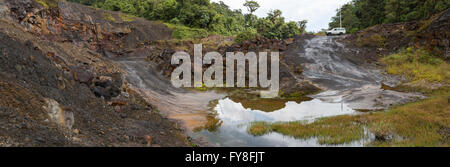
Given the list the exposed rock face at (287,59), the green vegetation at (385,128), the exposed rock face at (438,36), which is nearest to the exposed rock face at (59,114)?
the green vegetation at (385,128)

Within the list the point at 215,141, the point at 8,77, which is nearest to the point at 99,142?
Result: the point at 8,77

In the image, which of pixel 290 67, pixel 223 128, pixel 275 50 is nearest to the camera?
pixel 223 128

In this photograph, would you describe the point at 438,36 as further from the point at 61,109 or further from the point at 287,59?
the point at 61,109

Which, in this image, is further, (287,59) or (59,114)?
(287,59)

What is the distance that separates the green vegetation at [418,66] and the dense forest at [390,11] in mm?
10839

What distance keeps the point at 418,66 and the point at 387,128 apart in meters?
21.2

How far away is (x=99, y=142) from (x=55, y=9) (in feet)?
99.3

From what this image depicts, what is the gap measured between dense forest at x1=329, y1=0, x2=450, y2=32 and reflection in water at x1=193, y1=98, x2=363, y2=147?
97.5 feet

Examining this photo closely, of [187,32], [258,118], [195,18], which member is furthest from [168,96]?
[195,18]

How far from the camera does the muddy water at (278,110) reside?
12.3m

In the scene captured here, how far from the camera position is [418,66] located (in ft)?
89.5

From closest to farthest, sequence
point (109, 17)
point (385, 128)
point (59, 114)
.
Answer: point (59, 114) < point (385, 128) < point (109, 17)

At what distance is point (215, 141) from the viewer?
11680 millimetres

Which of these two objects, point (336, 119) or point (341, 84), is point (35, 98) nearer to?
point (336, 119)
